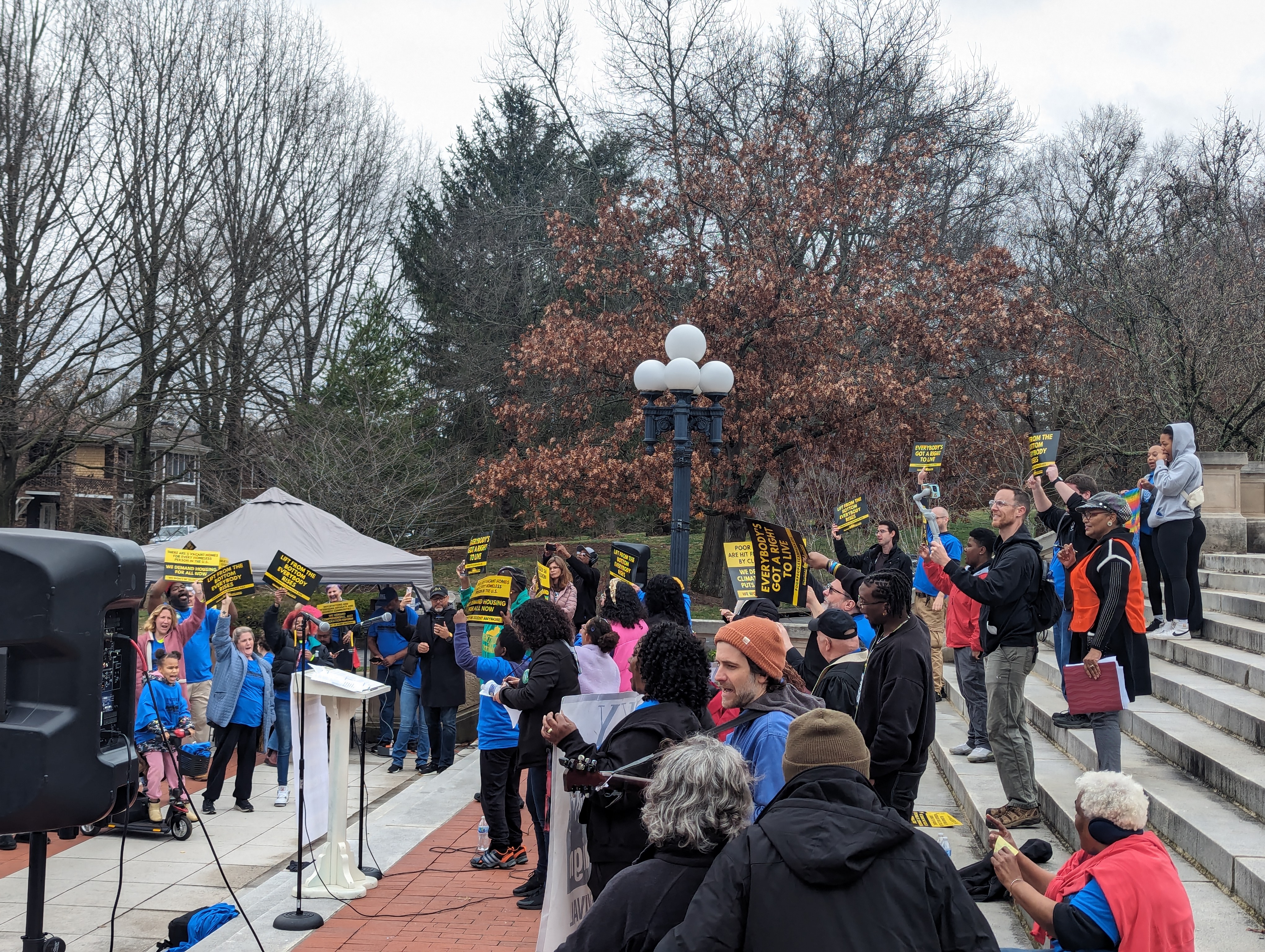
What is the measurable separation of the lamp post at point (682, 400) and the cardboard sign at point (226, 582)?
435 cm

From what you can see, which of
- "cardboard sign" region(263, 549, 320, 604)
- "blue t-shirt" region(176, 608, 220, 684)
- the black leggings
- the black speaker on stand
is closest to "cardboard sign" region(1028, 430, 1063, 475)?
the black leggings

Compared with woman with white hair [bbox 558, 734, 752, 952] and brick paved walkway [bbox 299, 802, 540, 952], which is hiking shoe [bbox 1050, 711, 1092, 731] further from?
woman with white hair [bbox 558, 734, 752, 952]

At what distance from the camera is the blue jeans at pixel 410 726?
11680mm

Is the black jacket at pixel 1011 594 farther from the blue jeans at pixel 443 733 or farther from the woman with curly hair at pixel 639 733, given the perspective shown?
the blue jeans at pixel 443 733

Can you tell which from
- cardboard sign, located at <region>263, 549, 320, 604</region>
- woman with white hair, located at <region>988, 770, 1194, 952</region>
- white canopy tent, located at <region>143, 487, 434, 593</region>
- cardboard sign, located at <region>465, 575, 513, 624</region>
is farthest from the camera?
white canopy tent, located at <region>143, 487, 434, 593</region>

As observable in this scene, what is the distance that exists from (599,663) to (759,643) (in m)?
3.00

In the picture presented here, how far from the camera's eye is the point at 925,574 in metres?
8.16

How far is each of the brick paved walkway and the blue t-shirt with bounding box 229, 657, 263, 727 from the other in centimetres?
281

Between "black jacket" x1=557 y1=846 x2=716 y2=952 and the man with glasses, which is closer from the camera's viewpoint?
"black jacket" x1=557 y1=846 x2=716 y2=952

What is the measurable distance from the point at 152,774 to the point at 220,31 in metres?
23.6

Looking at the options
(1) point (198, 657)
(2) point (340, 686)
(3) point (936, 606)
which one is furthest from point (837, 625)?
(1) point (198, 657)

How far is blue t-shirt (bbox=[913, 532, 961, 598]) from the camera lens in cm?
869

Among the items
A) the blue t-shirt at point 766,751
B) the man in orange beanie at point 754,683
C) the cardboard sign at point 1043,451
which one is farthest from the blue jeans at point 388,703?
the blue t-shirt at point 766,751

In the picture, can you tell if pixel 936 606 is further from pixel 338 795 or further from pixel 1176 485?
pixel 338 795
